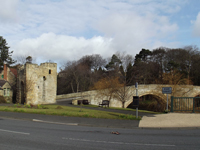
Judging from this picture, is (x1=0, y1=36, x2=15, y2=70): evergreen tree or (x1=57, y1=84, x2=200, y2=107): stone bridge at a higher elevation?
(x1=0, y1=36, x2=15, y2=70): evergreen tree

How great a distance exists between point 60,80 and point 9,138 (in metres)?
55.6

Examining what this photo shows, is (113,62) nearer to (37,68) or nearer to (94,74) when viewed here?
(94,74)

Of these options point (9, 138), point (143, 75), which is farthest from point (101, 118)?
point (143, 75)

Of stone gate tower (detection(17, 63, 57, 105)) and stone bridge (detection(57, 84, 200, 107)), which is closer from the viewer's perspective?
stone gate tower (detection(17, 63, 57, 105))

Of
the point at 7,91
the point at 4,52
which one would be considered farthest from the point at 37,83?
the point at 4,52

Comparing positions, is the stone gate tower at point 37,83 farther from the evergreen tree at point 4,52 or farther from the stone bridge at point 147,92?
the evergreen tree at point 4,52

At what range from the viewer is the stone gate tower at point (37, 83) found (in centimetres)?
3319

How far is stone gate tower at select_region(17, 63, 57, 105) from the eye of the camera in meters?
33.2

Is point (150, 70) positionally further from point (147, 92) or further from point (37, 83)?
point (37, 83)

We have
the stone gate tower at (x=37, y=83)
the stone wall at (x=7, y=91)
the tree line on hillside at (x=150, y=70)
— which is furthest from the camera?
the tree line on hillside at (x=150, y=70)

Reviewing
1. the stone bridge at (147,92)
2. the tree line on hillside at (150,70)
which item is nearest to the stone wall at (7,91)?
the stone bridge at (147,92)

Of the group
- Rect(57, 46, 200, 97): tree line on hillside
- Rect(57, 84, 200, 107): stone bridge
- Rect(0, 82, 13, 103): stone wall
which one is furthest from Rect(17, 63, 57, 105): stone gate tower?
Rect(57, 46, 200, 97): tree line on hillside

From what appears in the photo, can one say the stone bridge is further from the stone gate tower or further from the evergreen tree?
the evergreen tree

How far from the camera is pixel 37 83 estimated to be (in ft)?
111
